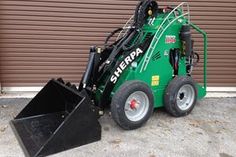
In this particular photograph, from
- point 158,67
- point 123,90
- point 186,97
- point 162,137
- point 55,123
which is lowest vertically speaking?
point 162,137

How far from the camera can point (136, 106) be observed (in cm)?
401

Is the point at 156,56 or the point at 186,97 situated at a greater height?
the point at 156,56

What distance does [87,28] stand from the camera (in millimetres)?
5207

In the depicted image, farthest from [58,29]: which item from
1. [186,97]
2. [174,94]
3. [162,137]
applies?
[162,137]

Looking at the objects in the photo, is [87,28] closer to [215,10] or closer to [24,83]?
[24,83]

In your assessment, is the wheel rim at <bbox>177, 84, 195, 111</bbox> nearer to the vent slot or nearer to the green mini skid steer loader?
the green mini skid steer loader

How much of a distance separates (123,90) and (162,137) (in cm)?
78

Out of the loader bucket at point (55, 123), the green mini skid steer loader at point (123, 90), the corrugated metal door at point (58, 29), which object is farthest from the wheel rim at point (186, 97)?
the loader bucket at point (55, 123)

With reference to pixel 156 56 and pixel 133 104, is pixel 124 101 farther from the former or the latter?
pixel 156 56

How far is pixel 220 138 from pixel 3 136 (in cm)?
272

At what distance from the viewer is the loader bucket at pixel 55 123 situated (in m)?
3.32

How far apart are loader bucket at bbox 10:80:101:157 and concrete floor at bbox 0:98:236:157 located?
11 cm

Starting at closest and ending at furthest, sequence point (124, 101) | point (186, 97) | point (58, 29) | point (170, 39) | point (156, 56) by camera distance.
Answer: point (124, 101), point (156, 56), point (170, 39), point (186, 97), point (58, 29)

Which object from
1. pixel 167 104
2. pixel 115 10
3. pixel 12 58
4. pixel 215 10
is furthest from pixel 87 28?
pixel 215 10
